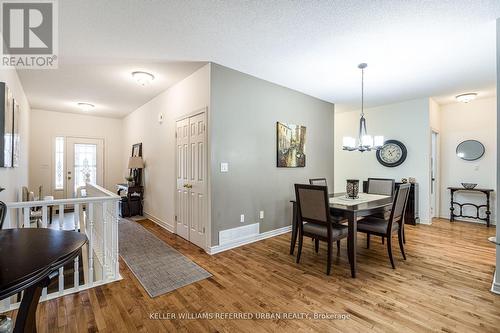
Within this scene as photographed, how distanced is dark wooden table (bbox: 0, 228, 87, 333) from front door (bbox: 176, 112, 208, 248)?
213 cm

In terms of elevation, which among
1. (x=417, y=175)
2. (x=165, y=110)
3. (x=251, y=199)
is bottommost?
(x=251, y=199)

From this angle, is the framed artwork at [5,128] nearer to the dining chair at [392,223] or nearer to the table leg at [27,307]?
the table leg at [27,307]

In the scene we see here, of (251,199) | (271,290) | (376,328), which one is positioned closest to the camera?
(376,328)

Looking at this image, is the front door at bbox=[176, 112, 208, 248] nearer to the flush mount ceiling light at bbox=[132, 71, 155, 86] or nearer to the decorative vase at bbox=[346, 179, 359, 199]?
the flush mount ceiling light at bbox=[132, 71, 155, 86]

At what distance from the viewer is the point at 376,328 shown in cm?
177

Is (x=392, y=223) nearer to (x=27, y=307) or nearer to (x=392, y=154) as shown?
(x=392, y=154)

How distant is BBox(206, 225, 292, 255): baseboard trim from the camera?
3.27 metres

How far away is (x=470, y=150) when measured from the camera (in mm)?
5055

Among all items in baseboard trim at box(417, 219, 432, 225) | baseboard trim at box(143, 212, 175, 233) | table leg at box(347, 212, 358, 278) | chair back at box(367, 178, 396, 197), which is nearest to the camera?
table leg at box(347, 212, 358, 278)

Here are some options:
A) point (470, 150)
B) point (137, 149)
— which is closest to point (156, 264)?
point (137, 149)

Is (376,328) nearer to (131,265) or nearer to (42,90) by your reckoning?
(131,265)

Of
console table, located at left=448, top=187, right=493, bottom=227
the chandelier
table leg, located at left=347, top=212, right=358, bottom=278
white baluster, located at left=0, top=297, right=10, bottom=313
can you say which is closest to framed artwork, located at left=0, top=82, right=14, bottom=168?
white baluster, located at left=0, top=297, right=10, bottom=313

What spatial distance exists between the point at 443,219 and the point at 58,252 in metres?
6.66

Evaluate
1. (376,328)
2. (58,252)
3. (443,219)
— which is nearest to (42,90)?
(58,252)
